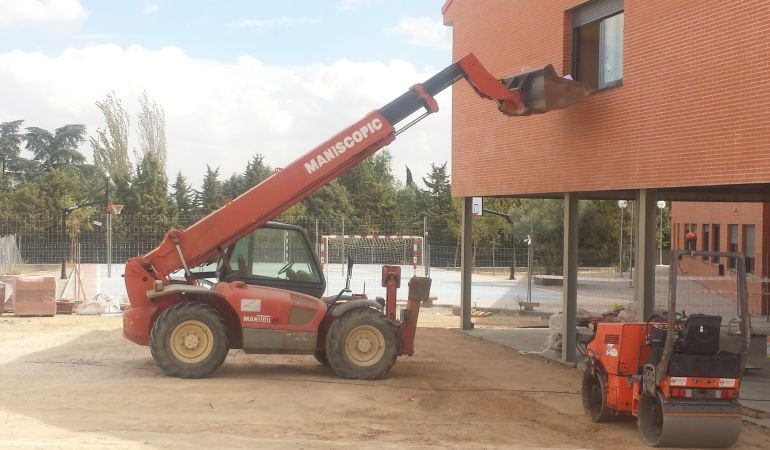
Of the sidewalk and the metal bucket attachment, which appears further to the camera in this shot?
the metal bucket attachment

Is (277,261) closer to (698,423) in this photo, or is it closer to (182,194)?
(698,423)

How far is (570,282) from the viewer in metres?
16.6

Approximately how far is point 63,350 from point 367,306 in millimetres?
5842

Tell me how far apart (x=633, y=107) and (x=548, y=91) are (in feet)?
4.79

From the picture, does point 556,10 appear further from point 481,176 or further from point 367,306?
point 367,306

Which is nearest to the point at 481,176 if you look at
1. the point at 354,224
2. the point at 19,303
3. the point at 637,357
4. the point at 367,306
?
the point at 367,306

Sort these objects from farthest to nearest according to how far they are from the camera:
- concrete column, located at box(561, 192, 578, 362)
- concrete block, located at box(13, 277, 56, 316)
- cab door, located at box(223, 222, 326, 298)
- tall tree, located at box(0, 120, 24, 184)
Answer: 1. tall tree, located at box(0, 120, 24, 184)
2. concrete block, located at box(13, 277, 56, 316)
3. concrete column, located at box(561, 192, 578, 362)
4. cab door, located at box(223, 222, 326, 298)

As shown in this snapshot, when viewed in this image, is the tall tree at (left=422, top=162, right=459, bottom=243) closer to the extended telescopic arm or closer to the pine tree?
the pine tree

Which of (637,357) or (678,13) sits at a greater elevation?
(678,13)

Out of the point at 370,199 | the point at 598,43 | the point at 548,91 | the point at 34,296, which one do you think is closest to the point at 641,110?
the point at 548,91

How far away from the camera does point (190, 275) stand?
1371 centimetres

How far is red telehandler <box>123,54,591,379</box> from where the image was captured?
1305 centimetres

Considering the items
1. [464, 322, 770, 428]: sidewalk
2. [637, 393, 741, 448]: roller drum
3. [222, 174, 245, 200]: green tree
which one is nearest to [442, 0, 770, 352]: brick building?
[464, 322, 770, 428]: sidewalk

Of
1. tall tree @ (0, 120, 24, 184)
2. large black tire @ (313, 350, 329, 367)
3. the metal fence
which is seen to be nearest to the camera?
large black tire @ (313, 350, 329, 367)
